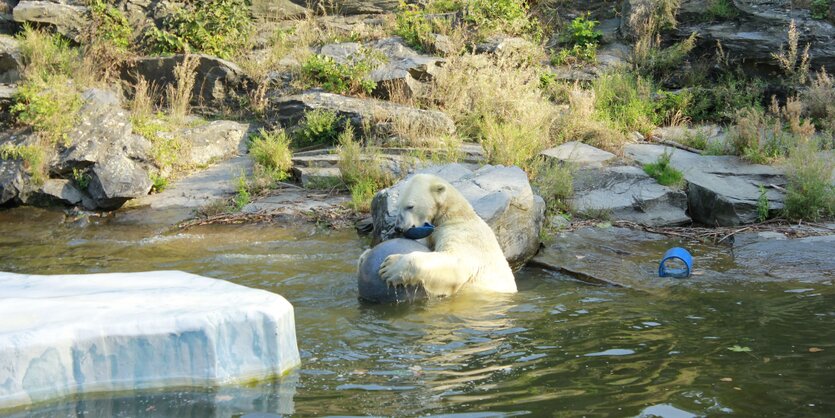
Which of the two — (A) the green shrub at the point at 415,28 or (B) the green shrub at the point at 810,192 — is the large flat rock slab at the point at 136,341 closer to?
(B) the green shrub at the point at 810,192

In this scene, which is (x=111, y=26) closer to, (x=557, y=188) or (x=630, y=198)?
(x=557, y=188)

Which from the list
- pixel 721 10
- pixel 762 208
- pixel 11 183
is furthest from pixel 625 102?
pixel 11 183

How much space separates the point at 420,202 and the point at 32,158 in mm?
7338

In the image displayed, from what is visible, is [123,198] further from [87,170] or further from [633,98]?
[633,98]

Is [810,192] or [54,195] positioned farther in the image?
[54,195]

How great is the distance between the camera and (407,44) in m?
15.9

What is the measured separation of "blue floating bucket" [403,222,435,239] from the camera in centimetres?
587

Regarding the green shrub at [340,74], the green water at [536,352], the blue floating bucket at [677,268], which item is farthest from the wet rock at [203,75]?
the blue floating bucket at [677,268]

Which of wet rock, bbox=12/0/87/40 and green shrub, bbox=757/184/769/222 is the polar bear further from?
wet rock, bbox=12/0/87/40

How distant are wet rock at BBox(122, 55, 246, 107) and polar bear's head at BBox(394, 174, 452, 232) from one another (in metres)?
9.83

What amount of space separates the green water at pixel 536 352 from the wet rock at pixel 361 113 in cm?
499

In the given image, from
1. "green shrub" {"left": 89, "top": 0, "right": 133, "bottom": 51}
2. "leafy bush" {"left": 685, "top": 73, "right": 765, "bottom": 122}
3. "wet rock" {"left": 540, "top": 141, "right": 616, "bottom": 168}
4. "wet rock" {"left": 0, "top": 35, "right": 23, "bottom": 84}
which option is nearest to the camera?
"wet rock" {"left": 540, "top": 141, "right": 616, "bottom": 168}

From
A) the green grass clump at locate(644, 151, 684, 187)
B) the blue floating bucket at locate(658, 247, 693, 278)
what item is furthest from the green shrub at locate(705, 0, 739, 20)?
the blue floating bucket at locate(658, 247, 693, 278)

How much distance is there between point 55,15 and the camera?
605 inches
